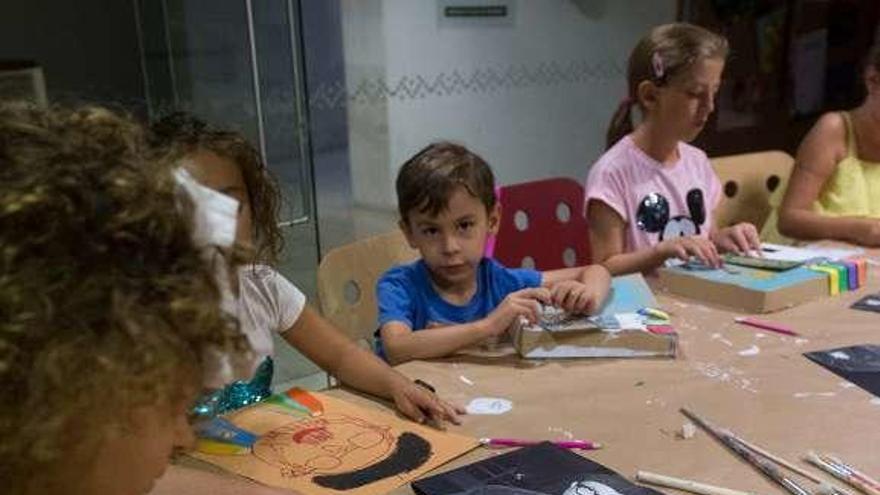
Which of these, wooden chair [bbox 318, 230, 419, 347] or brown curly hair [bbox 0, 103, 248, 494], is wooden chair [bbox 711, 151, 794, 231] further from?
brown curly hair [bbox 0, 103, 248, 494]

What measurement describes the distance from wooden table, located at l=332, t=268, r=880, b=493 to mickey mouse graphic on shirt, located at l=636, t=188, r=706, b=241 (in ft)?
1.78

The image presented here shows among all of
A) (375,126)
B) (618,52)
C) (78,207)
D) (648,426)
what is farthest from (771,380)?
(618,52)

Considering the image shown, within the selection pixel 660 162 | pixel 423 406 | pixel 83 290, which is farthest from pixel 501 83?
pixel 83 290

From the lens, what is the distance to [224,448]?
965 millimetres

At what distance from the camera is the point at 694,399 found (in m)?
1.05

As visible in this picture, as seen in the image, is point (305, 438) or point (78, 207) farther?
point (305, 438)

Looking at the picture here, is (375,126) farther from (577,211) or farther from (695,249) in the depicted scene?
(695,249)

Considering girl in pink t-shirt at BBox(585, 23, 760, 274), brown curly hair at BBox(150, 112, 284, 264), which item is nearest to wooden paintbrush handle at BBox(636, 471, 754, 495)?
brown curly hair at BBox(150, 112, 284, 264)

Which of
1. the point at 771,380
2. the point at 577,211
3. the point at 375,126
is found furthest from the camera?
the point at 375,126

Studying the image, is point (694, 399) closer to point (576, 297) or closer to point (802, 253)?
point (576, 297)

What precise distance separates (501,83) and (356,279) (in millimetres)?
1721

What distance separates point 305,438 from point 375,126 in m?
1.95

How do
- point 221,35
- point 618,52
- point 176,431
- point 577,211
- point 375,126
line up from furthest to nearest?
1. point 618,52
2. point 375,126
3. point 221,35
4. point 577,211
5. point 176,431

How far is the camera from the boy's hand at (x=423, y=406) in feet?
3.35
